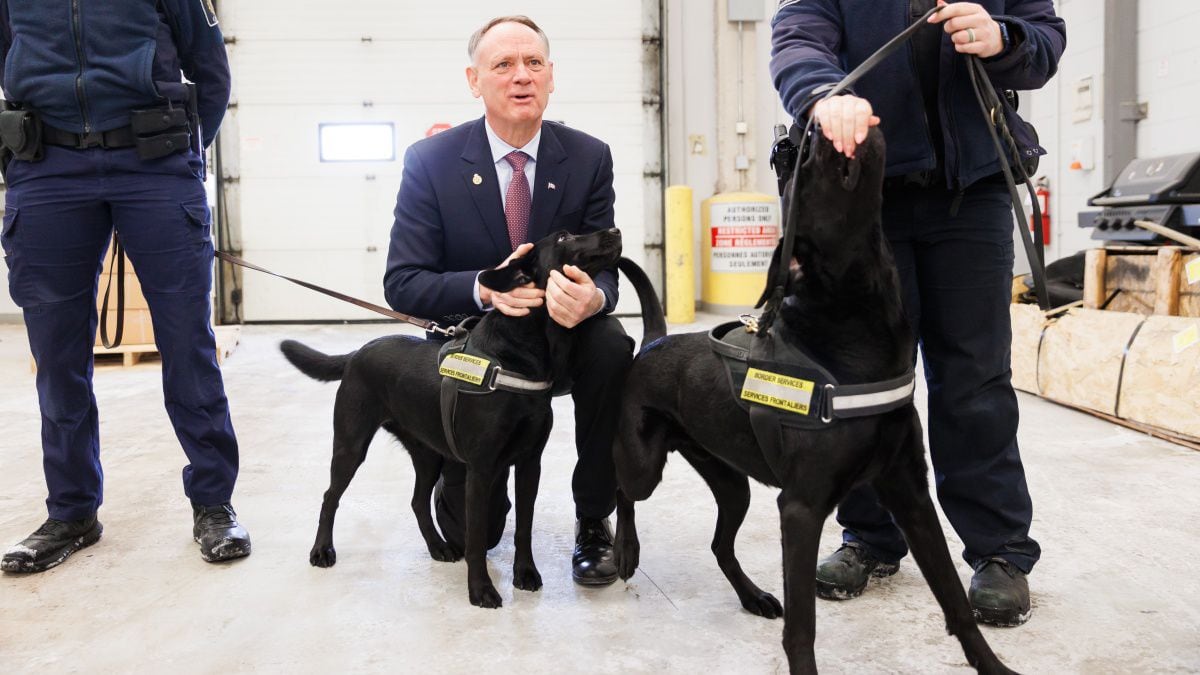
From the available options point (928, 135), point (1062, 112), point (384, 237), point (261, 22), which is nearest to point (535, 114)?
point (928, 135)

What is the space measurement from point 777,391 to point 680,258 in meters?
6.47

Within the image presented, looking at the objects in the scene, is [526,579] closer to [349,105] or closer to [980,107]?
[980,107]

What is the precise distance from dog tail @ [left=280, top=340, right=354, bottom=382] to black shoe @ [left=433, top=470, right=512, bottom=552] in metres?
0.40

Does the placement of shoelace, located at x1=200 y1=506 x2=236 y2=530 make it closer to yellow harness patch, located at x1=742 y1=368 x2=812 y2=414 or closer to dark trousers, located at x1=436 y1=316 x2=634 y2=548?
dark trousers, located at x1=436 y1=316 x2=634 y2=548

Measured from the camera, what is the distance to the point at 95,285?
7.78 ft

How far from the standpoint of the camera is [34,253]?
7.39 ft

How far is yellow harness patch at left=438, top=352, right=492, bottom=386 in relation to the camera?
196 centimetres

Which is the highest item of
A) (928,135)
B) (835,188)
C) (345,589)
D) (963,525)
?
(928,135)

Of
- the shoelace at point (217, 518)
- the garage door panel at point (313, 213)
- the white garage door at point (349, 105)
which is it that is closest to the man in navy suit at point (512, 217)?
the shoelace at point (217, 518)

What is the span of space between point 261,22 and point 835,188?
775 centimetres

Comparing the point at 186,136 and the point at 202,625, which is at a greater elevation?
the point at 186,136

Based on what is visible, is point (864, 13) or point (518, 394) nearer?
point (864, 13)

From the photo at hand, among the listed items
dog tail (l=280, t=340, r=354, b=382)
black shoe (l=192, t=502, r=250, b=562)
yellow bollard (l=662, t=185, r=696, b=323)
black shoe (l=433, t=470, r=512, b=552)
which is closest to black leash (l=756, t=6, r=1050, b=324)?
black shoe (l=433, t=470, r=512, b=552)

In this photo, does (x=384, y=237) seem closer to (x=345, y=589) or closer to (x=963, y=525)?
(x=345, y=589)
